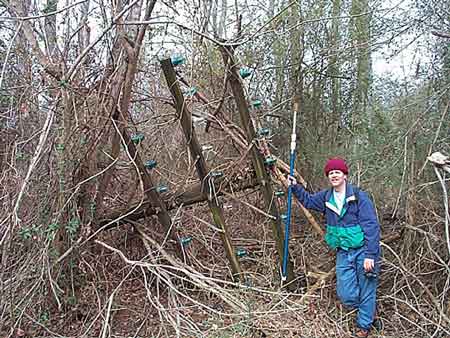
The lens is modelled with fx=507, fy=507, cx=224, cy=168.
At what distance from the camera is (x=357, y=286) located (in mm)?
4117

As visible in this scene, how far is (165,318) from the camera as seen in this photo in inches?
159

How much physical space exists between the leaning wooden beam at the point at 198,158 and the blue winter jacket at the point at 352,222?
A: 2.78 ft

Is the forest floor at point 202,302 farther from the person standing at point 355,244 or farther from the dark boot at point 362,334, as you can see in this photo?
the person standing at point 355,244

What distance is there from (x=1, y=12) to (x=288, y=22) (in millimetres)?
3022

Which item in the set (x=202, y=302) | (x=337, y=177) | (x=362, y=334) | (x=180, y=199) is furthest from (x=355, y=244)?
(x=180, y=199)

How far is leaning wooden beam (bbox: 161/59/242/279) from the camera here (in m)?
4.14

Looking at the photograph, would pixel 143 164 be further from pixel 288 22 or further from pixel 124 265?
pixel 288 22

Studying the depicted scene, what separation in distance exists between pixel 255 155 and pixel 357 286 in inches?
54.3

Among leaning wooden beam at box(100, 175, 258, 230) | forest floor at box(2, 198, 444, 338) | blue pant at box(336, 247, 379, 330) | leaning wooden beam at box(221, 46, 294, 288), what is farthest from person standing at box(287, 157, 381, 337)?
leaning wooden beam at box(100, 175, 258, 230)

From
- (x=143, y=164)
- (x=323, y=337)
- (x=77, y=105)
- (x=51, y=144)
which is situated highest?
(x=77, y=105)

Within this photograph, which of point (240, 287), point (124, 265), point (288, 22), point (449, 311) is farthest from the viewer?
point (288, 22)

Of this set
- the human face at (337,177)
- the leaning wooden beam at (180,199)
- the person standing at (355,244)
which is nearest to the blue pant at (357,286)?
the person standing at (355,244)

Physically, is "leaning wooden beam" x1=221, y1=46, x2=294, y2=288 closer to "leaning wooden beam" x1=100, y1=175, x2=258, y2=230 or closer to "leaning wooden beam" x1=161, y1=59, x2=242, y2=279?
"leaning wooden beam" x1=100, y1=175, x2=258, y2=230

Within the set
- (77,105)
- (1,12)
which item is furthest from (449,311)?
(1,12)
